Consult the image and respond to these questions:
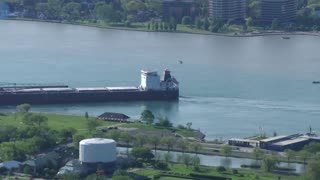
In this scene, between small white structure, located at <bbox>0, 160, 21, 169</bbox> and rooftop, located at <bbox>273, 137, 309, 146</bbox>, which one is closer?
small white structure, located at <bbox>0, 160, 21, 169</bbox>

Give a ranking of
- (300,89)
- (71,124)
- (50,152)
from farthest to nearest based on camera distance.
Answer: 1. (300,89)
2. (71,124)
3. (50,152)

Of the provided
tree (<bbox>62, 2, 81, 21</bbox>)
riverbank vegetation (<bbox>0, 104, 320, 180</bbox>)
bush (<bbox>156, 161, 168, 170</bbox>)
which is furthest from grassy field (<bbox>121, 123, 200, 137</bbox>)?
tree (<bbox>62, 2, 81, 21</bbox>)

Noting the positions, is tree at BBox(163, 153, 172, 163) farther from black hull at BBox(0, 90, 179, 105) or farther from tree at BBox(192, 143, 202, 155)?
black hull at BBox(0, 90, 179, 105)

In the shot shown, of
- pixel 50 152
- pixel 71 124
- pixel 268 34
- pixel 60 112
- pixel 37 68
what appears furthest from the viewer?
pixel 268 34

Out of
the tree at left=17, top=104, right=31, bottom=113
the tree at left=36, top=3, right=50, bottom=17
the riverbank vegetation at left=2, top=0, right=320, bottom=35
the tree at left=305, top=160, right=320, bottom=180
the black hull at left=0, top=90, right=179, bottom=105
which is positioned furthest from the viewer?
the tree at left=36, top=3, right=50, bottom=17

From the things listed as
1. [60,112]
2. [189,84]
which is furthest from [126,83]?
[60,112]

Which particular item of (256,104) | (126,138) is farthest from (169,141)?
(256,104)

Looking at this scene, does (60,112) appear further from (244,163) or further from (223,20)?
(223,20)
